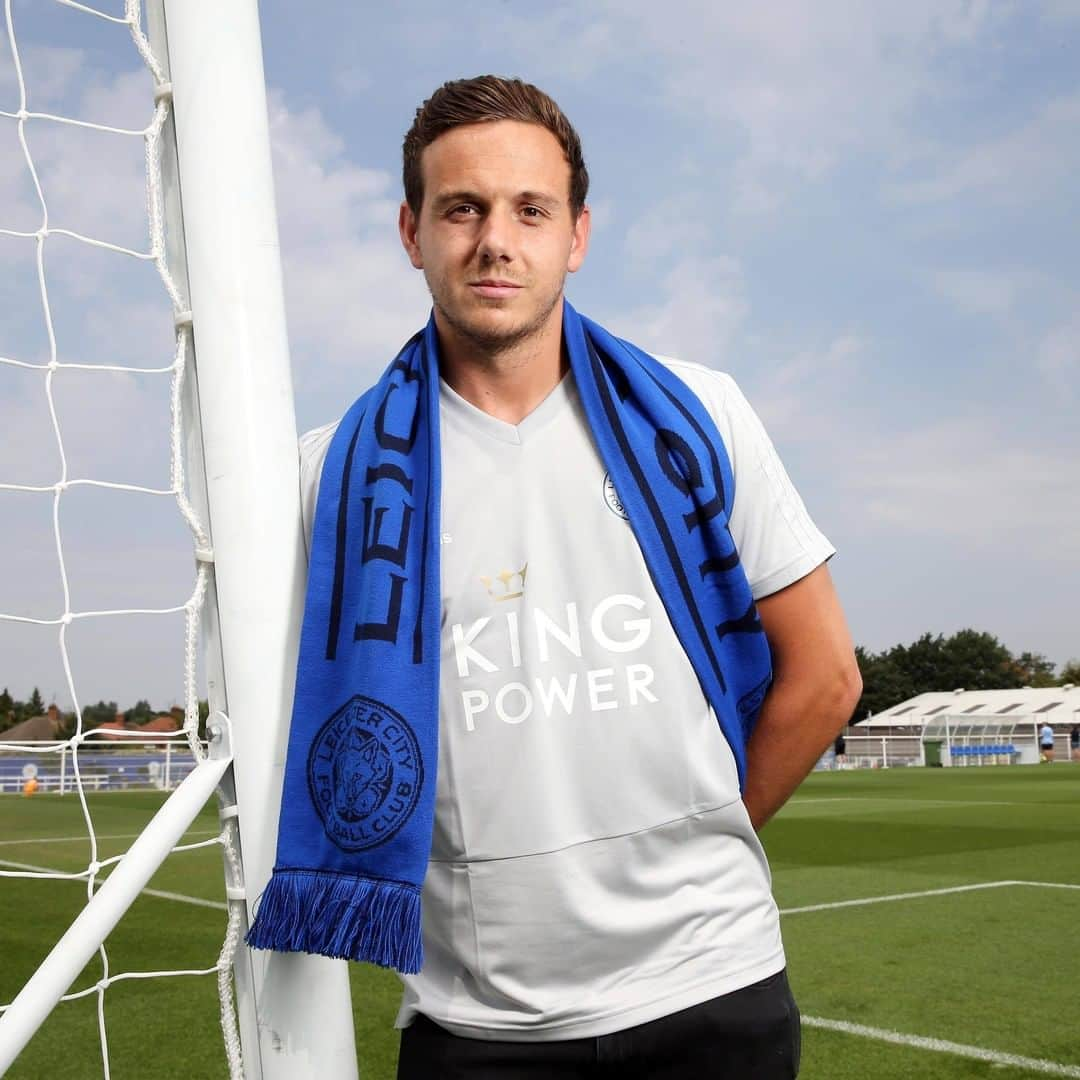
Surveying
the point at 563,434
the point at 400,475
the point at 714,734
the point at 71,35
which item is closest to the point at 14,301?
the point at 71,35

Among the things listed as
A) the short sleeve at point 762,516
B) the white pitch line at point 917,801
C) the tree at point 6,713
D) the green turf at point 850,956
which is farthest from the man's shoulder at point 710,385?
the tree at point 6,713

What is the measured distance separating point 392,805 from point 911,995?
3.95 metres

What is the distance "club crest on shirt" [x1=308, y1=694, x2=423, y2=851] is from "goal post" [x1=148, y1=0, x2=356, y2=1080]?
12 centimetres

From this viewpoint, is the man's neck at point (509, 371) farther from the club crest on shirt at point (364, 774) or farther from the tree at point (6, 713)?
the tree at point (6, 713)

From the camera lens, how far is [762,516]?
187 cm

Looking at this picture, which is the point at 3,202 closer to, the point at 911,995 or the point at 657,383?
the point at 657,383

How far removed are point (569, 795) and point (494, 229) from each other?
2.64 feet

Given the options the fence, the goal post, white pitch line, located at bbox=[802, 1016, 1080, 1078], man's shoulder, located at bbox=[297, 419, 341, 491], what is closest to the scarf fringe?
the goal post

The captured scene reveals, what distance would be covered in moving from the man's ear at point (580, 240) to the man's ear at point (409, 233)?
240 mm

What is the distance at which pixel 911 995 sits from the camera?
4.91 meters

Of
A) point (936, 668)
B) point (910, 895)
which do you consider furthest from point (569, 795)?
point (936, 668)

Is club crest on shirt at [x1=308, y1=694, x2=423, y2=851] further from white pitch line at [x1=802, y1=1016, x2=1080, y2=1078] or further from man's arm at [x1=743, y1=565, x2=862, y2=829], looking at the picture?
white pitch line at [x1=802, y1=1016, x2=1080, y2=1078]

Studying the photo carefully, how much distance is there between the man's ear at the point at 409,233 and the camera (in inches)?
75.5

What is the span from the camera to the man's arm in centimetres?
190
